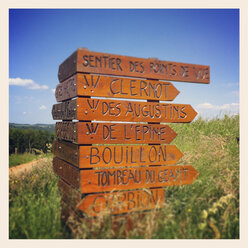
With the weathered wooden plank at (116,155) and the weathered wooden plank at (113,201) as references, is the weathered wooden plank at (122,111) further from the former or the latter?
the weathered wooden plank at (113,201)

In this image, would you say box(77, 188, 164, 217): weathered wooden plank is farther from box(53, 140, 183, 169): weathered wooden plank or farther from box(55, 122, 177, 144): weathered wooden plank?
box(55, 122, 177, 144): weathered wooden plank

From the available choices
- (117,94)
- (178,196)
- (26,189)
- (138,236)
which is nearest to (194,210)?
(178,196)

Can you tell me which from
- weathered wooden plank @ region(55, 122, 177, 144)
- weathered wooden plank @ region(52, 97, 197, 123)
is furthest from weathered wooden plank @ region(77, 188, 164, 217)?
weathered wooden plank @ region(52, 97, 197, 123)

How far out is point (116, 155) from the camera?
349cm

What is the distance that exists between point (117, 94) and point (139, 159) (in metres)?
0.99

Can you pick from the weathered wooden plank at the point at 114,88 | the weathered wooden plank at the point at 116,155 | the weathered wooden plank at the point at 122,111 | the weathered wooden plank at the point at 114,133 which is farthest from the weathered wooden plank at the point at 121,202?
the weathered wooden plank at the point at 114,88

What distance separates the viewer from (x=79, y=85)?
330 centimetres

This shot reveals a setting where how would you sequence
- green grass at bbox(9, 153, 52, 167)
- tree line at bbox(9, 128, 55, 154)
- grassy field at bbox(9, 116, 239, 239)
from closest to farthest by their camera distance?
grassy field at bbox(9, 116, 239, 239)
green grass at bbox(9, 153, 52, 167)
tree line at bbox(9, 128, 55, 154)

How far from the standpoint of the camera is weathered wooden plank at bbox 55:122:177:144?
332 centimetres

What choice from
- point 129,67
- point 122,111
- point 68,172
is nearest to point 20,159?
point 68,172

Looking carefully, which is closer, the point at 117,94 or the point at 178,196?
the point at 117,94

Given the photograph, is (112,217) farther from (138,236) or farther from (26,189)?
(26,189)

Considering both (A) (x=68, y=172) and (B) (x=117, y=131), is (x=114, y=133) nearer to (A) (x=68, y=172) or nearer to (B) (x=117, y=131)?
(B) (x=117, y=131)

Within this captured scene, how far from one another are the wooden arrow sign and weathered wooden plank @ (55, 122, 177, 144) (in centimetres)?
40
